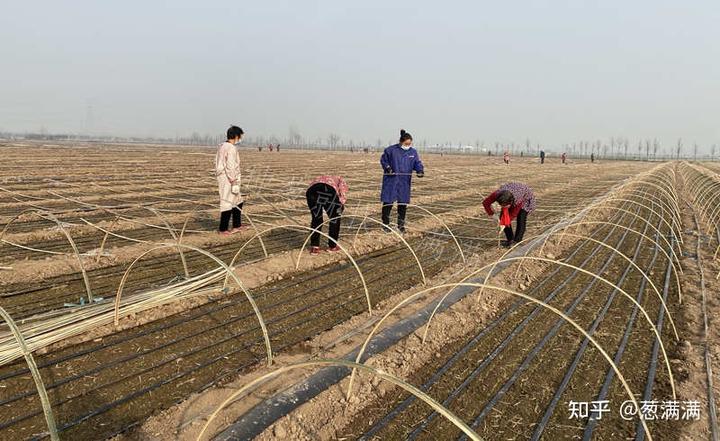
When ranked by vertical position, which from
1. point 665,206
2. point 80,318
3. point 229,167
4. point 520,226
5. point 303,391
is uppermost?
point 229,167

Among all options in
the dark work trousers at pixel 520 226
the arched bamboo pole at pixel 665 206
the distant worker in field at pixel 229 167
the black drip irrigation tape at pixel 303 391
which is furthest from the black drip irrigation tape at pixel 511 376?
the arched bamboo pole at pixel 665 206

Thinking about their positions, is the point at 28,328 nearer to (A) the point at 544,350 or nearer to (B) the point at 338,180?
(B) the point at 338,180

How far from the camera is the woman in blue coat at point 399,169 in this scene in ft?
24.4

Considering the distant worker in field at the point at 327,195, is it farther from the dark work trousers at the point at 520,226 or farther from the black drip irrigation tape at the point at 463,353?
the dark work trousers at the point at 520,226

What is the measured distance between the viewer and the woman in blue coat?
293 inches

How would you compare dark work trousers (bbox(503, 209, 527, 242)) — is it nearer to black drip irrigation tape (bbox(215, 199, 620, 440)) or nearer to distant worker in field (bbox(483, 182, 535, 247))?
distant worker in field (bbox(483, 182, 535, 247))

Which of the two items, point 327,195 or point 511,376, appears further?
point 327,195

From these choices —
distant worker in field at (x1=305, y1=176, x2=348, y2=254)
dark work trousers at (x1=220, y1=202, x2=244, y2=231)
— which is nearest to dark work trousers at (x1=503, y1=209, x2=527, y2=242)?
distant worker in field at (x1=305, y1=176, x2=348, y2=254)

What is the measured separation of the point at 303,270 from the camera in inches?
244

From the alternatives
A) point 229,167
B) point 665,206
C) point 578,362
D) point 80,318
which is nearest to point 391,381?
point 578,362

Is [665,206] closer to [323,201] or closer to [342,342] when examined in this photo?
[323,201]

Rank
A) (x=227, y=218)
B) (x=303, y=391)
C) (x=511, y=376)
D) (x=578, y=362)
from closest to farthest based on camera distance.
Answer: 1. (x=303, y=391)
2. (x=511, y=376)
3. (x=578, y=362)
4. (x=227, y=218)

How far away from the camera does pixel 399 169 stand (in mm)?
7445

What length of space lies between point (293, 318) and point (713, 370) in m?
3.82
